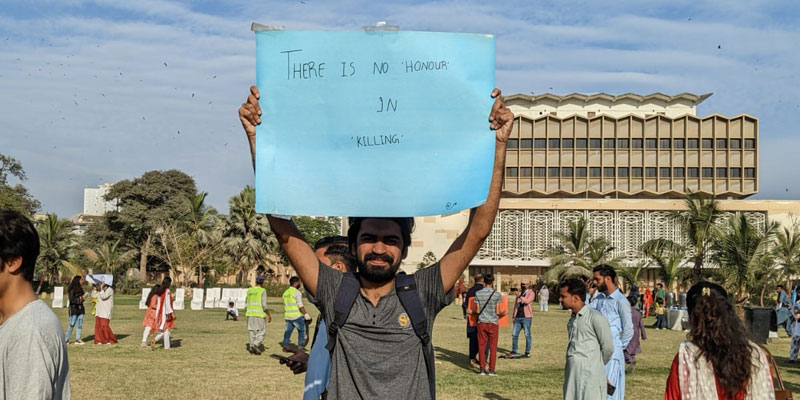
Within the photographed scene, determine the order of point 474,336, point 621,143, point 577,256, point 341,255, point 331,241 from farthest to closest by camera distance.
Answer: point 621,143, point 577,256, point 474,336, point 331,241, point 341,255

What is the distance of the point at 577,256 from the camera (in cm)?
4931

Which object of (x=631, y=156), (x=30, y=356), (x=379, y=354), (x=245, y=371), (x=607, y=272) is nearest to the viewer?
(x=30, y=356)

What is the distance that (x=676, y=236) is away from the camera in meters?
66.1

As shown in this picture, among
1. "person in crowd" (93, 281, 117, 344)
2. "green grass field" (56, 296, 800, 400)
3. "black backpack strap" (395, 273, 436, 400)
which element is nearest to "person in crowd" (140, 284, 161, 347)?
"green grass field" (56, 296, 800, 400)

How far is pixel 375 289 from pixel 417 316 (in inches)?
9.1

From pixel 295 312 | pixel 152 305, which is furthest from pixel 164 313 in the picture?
pixel 295 312

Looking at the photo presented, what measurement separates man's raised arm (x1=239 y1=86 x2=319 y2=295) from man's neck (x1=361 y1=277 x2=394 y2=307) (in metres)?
0.22

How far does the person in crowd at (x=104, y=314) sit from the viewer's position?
19.8 metres

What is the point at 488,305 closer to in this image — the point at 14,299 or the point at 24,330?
the point at 14,299

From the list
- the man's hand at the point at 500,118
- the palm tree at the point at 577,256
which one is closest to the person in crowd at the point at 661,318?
the palm tree at the point at 577,256

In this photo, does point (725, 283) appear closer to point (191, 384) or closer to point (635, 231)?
point (191, 384)

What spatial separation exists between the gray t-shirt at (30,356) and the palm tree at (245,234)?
53132 millimetres

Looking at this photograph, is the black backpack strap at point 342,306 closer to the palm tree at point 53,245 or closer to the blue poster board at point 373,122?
the blue poster board at point 373,122

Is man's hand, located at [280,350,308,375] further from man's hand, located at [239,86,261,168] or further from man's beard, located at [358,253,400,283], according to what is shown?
man's hand, located at [239,86,261,168]
